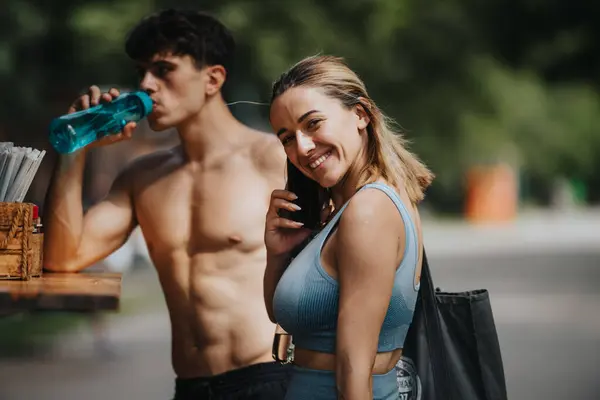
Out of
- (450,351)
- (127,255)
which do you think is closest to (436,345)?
(450,351)

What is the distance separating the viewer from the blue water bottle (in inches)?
151

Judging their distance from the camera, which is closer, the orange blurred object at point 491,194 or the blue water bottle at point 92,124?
the blue water bottle at point 92,124

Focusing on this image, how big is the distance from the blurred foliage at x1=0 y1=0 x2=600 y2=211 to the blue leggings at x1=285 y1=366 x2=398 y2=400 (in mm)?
4547

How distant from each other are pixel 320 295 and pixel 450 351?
0.63 metres

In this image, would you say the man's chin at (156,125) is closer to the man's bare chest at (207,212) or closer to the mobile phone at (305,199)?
the man's bare chest at (207,212)

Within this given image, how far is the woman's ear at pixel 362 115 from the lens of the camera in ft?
9.70

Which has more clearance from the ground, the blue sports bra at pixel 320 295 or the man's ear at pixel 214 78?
the man's ear at pixel 214 78

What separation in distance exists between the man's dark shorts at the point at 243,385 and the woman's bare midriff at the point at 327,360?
118 centimetres

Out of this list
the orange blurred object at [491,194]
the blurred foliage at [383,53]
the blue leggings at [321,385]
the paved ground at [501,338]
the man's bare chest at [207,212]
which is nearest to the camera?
the blue leggings at [321,385]

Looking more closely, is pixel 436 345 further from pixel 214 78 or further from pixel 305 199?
pixel 214 78

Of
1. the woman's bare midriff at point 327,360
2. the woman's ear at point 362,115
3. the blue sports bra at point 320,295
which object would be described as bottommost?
the woman's bare midriff at point 327,360

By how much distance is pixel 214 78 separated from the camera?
14.3 feet

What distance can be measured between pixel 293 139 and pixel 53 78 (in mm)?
13313

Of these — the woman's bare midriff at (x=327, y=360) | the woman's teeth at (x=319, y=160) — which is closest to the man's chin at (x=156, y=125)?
the woman's teeth at (x=319, y=160)
